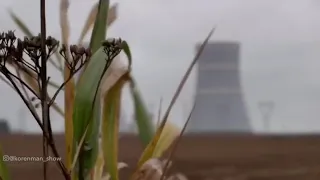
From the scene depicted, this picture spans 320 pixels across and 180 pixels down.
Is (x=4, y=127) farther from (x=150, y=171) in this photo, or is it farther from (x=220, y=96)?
(x=220, y=96)

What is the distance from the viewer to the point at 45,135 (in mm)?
401

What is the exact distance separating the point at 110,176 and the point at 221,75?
2.95 feet

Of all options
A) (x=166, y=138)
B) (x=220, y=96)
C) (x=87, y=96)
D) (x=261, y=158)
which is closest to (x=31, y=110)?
(x=87, y=96)

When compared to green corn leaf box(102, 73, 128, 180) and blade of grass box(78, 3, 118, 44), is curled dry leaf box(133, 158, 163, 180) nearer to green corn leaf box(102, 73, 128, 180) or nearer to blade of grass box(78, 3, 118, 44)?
green corn leaf box(102, 73, 128, 180)

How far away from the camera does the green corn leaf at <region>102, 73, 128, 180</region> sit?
0.51 m

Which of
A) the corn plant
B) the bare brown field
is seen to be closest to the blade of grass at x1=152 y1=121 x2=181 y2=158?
the corn plant

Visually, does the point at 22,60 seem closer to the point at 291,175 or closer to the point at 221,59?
the point at 221,59

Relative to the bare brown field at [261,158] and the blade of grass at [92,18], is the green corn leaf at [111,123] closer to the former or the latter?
the blade of grass at [92,18]

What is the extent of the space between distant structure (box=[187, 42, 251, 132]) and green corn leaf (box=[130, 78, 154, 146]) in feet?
1.41

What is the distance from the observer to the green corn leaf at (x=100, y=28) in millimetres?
504

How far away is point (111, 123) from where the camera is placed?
1.68 feet

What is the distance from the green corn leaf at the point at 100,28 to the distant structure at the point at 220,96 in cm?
49

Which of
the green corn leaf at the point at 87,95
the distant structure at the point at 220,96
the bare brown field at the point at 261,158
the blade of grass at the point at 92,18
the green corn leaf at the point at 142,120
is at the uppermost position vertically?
the blade of grass at the point at 92,18

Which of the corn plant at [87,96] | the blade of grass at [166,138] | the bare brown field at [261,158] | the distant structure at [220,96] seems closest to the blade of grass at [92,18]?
the corn plant at [87,96]
